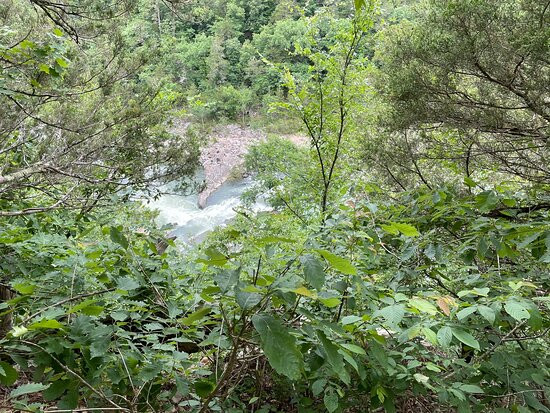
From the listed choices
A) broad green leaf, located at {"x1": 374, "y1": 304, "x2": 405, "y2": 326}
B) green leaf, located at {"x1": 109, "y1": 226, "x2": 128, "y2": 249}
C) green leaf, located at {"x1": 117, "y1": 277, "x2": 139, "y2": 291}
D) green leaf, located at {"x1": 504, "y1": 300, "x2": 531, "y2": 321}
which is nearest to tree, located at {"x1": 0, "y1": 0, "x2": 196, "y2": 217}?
green leaf, located at {"x1": 109, "y1": 226, "x2": 128, "y2": 249}

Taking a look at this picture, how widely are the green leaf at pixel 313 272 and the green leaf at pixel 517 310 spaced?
459mm

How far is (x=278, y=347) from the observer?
0.71 m

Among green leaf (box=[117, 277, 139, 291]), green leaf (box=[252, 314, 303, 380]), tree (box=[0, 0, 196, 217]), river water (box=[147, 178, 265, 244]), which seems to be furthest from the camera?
river water (box=[147, 178, 265, 244])

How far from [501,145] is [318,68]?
9.26 feet

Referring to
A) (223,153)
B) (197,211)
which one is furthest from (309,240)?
(223,153)

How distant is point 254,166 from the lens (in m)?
10.9

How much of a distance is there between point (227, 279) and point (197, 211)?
15194 millimetres

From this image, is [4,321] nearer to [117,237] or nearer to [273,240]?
[117,237]

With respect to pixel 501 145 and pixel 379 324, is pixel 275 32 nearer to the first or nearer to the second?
pixel 501 145

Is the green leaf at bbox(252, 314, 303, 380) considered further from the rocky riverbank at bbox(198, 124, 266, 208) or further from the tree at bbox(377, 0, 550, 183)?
the rocky riverbank at bbox(198, 124, 266, 208)

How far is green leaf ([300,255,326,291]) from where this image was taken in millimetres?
789

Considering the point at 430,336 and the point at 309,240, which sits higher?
the point at 309,240

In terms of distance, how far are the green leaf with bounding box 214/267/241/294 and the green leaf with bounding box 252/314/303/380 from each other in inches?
4.5

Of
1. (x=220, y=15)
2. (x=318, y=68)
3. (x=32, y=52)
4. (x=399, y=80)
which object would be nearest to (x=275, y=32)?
(x=220, y=15)
